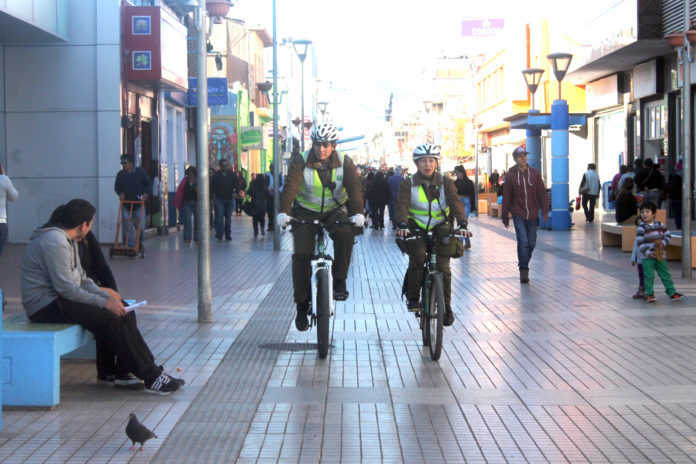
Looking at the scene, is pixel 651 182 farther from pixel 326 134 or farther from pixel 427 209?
pixel 326 134

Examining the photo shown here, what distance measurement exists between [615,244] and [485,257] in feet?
10.2

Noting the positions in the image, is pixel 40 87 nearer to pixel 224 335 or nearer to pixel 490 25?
pixel 224 335

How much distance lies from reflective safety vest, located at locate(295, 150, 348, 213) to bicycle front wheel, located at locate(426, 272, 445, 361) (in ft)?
3.34

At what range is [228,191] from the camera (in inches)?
882

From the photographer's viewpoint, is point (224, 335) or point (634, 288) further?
point (634, 288)

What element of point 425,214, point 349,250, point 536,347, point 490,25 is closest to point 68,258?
point 349,250

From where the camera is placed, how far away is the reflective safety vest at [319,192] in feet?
27.0

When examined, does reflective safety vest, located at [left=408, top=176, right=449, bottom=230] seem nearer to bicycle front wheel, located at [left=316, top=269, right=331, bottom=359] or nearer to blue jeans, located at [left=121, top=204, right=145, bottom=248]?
bicycle front wheel, located at [left=316, top=269, right=331, bottom=359]

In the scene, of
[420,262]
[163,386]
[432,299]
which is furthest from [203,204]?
[163,386]

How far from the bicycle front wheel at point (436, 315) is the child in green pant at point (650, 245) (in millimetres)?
3987

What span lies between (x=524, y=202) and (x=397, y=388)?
23.4 feet

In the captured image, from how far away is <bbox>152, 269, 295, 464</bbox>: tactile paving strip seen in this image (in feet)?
17.5

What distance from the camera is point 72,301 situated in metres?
6.66

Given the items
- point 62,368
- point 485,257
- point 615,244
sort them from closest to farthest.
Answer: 1. point 62,368
2. point 485,257
3. point 615,244
